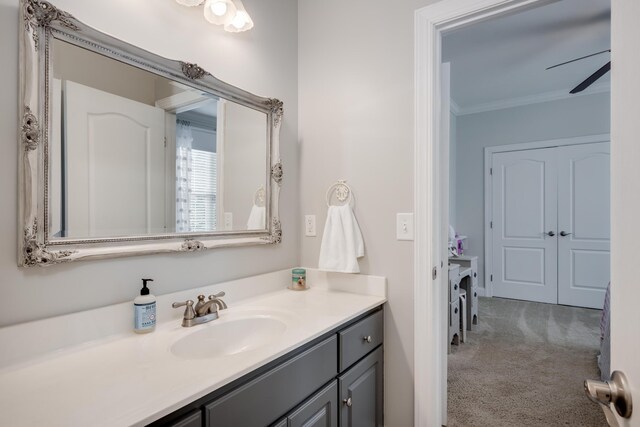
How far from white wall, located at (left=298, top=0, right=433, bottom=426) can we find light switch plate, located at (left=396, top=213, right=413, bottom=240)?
1.0 inches

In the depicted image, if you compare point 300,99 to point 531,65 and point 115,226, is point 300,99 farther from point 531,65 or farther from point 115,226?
point 531,65

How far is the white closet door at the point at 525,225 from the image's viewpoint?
4.37 m

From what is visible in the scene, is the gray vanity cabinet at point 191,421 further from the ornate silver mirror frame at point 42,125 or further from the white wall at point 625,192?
the white wall at point 625,192

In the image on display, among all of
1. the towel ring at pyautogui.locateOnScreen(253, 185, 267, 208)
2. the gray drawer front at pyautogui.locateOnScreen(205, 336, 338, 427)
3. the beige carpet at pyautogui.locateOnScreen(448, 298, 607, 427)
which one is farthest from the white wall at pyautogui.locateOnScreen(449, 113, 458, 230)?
the gray drawer front at pyautogui.locateOnScreen(205, 336, 338, 427)

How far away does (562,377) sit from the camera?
7.86 ft

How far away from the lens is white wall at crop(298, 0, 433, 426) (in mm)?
1642

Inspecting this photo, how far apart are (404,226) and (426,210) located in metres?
0.13

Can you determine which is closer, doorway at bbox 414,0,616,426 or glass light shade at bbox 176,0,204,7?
glass light shade at bbox 176,0,204,7

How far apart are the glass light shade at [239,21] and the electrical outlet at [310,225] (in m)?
0.99

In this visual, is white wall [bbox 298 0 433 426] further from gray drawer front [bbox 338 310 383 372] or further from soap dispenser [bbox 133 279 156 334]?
soap dispenser [bbox 133 279 156 334]

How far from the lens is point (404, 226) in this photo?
1637 millimetres

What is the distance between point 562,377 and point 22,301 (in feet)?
9.99

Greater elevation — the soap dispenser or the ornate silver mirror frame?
the ornate silver mirror frame

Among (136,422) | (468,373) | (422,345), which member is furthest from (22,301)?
(468,373)
